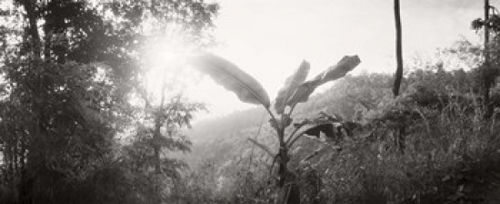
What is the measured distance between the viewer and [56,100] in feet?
15.8

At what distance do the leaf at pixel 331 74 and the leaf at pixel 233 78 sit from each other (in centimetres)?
46

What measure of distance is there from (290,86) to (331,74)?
0.60 m

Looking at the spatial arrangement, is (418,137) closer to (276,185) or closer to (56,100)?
(276,185)

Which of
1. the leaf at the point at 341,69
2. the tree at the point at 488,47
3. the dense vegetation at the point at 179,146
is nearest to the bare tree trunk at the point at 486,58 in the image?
the tree at the point at 488,47

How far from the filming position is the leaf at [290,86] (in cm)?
463

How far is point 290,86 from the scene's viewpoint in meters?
4.75

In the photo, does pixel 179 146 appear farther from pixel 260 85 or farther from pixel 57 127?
pixel 260 85

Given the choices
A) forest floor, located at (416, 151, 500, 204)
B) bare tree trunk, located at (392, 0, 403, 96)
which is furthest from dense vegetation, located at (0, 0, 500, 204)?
bare tree trunk, located at (392, 0, 403, 96)

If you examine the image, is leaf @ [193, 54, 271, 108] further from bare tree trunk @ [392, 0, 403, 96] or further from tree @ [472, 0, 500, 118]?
tree @ [472, 0, 500, 118]

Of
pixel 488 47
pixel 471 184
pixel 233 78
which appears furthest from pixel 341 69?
pixel 488 47

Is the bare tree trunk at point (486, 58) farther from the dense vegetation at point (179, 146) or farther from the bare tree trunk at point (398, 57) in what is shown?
the dense vegetation at point (179, 146)

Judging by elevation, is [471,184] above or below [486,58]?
below

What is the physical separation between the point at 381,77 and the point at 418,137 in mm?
22364

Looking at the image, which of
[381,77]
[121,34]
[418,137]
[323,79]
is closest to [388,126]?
[418,137]
